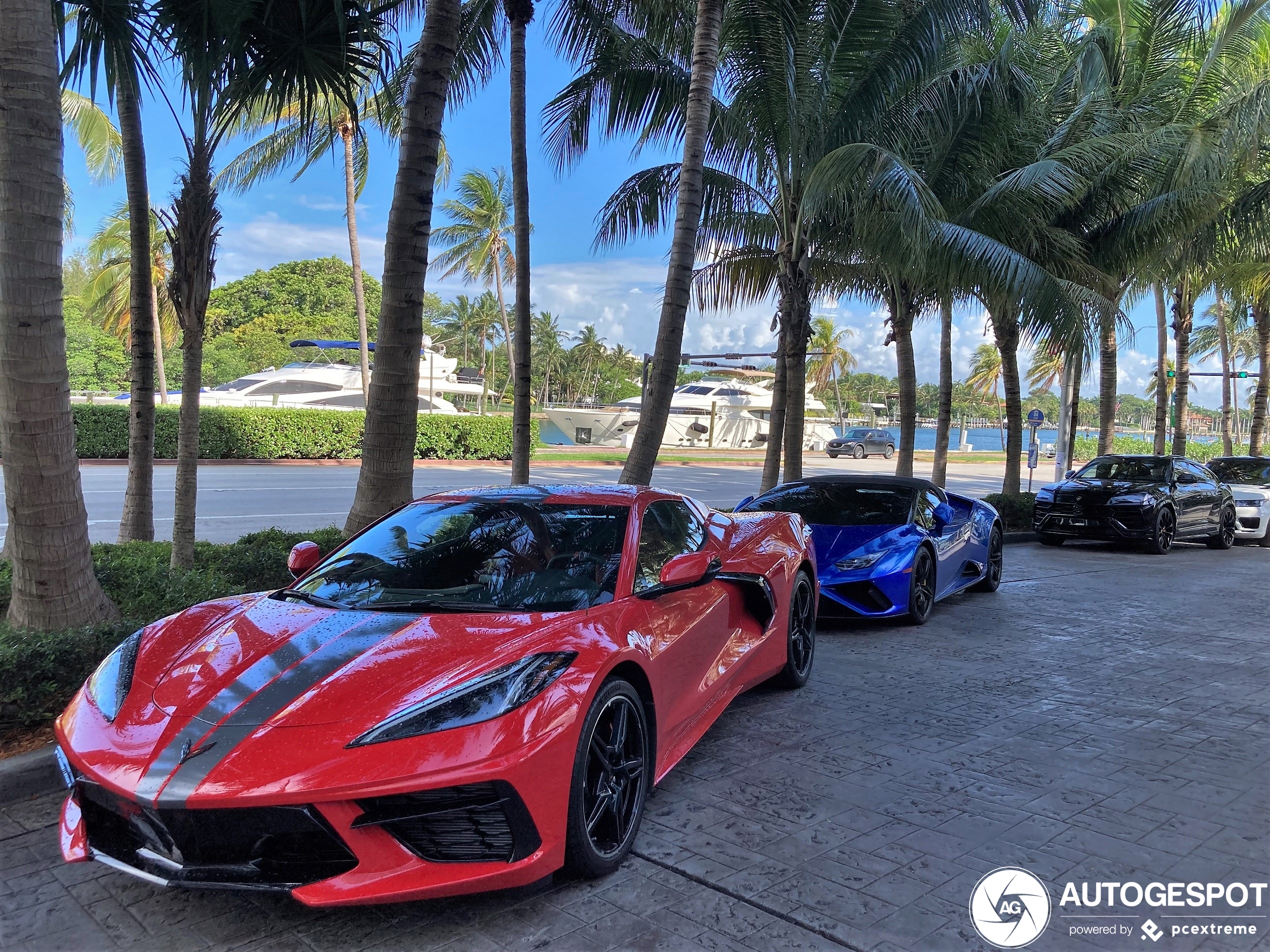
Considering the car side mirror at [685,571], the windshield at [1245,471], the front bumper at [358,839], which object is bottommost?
the front bumper at [358,839]

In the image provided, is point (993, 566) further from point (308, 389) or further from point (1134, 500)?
point (308, 389)

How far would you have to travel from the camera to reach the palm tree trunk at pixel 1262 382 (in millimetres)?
23891

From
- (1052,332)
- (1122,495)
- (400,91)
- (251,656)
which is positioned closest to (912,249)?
(1052,332)

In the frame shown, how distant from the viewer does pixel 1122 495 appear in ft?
44.1

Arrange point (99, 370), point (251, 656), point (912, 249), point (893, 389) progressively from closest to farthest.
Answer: point (251, 656) < point (912, 249) < point (99, 370) < point (893, 389)

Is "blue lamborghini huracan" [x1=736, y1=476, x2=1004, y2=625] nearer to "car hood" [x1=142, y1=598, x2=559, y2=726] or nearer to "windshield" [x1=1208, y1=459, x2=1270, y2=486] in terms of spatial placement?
"car hood" [x1=142, y1=598, x2=559, y2=726]

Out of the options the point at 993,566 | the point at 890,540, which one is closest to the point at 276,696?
the point at 890,540

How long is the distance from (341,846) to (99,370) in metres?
65.7

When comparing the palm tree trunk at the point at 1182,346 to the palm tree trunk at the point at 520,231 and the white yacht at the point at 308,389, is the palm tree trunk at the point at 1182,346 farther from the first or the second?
the white yacht at the point at 308,389

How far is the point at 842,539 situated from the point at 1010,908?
4.74 meters

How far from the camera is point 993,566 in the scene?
9.75 meters

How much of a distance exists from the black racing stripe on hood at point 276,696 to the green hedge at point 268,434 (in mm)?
24304

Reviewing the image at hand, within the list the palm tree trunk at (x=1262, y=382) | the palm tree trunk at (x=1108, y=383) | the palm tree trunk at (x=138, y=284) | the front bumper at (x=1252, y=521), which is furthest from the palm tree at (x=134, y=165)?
the palm tree trunk at (x=1262, y=382)

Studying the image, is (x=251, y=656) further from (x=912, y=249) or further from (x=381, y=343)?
(x=912, y=249)
